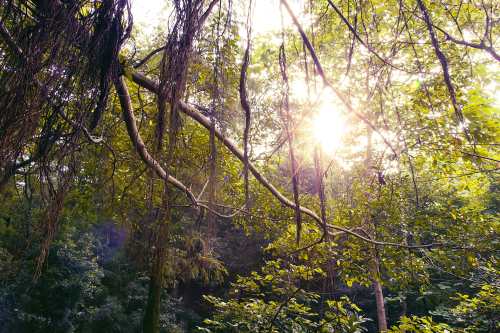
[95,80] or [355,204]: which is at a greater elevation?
[355,204]

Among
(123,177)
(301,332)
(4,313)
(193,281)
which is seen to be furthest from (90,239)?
(301,332)

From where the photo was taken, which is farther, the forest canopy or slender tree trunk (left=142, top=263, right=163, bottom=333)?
slender tree trunk (left=142, top=263, right=163, bottom=333)

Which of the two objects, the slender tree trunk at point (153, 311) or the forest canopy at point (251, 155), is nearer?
the forest canopy at point (251, 155)

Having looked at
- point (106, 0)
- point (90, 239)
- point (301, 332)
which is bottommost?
point (301, 332)

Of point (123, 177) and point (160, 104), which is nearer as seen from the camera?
point (160, 104)

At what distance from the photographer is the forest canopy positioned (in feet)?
2.75

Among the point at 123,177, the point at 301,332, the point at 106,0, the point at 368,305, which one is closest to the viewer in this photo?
the point at 106,0

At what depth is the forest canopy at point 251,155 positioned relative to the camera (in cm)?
84

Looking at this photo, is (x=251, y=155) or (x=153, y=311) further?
(x=153, y=311)

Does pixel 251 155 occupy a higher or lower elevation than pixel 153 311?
higher

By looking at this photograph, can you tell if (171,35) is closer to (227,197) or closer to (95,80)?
(95,80)

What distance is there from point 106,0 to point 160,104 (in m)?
0.36

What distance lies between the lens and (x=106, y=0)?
0.90 meters

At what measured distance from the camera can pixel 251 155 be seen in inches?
72.4
